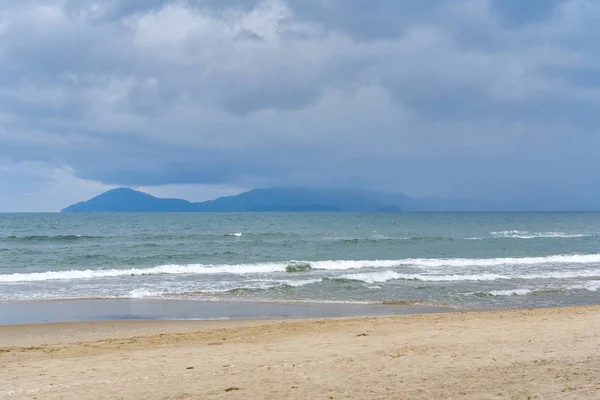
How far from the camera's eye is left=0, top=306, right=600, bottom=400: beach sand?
684 centimetres

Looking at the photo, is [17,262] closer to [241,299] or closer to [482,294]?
[241,299]

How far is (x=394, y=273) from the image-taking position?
961 inches

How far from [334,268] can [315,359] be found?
2006cm

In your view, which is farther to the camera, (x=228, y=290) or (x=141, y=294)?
(x=228, y=290)

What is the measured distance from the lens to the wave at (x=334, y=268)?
23938 millimetres

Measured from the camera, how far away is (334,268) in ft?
93.5

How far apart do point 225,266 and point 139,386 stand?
21.7 metres

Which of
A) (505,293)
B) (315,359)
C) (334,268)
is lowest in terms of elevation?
(334,268)

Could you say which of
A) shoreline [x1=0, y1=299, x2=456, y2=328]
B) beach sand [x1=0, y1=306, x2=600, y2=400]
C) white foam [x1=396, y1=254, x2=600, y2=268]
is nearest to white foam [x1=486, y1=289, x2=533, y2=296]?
shoreline [x1=0, y1=299, x2=456, y2=328]

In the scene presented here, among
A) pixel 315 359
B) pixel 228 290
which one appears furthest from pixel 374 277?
pixel 315 359

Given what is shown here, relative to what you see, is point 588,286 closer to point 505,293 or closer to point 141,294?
point 505,293

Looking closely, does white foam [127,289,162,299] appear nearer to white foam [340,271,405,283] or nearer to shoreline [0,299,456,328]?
shoreline [0,299,456,328]

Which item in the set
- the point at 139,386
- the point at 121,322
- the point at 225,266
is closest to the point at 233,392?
the point at 139,386

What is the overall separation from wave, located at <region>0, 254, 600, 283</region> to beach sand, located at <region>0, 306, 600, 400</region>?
1188 cm
